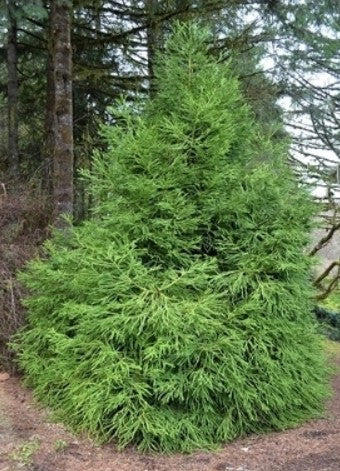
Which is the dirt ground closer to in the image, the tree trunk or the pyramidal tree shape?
the pyramidal tree shape

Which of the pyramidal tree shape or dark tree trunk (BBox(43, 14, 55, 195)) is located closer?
the pyramidal tree shape

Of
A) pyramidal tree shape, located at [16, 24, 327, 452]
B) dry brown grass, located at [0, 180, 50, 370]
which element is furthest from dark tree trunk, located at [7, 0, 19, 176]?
pyramidal tree shape, located at [16, 24, 327, 452]

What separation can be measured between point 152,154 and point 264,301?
4.57ft

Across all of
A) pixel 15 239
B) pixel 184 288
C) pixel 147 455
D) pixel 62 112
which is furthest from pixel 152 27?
pixel 147 455

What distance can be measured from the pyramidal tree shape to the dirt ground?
12cm

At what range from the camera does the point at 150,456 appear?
10.5 feet

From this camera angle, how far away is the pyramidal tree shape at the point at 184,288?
3332mm

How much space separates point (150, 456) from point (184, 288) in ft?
3.70

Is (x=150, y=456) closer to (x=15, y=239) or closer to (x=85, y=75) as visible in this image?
(x=15, y=239)

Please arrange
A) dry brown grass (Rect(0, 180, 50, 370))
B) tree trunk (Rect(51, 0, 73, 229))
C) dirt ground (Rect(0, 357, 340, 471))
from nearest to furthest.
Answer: dirt ground (Rect(0, 357, 340, 471)) → dry brown grass (Rect(0, 180, 50, 370)) → tree trunk (Rect(51, 0, 73, 229))

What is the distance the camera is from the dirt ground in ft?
9.66

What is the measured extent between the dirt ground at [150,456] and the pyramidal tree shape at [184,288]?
0.40ft

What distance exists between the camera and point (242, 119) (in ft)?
13.8

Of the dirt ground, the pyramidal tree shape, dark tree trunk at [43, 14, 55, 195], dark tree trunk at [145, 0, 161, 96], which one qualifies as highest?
dark tree trunk at [145, 0, 161, 96]
